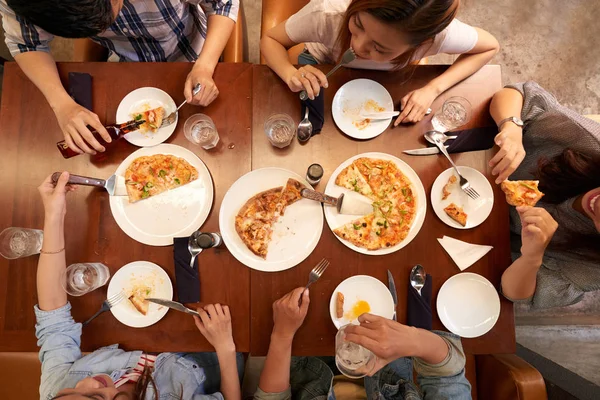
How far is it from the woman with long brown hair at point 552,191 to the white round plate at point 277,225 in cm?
96

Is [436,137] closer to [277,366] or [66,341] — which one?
[277,366]

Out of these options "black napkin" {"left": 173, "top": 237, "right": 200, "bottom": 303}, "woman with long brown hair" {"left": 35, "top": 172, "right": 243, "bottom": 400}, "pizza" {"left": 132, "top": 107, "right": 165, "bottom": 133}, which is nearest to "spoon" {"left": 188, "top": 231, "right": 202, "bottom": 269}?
"black napkin" {"left": 173, "top": 237, "right": 200, "bottom": 303}

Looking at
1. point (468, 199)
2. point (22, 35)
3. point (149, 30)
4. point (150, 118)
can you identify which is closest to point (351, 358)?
point (468, 199)

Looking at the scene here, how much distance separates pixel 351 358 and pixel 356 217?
664 mm

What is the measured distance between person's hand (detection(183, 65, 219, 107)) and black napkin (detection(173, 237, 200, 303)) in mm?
693

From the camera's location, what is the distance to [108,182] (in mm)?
1745

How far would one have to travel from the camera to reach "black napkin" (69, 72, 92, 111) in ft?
5.97

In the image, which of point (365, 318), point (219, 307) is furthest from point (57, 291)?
point (365, 318)

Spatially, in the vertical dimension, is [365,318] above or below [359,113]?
below

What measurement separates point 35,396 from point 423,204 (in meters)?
2.39

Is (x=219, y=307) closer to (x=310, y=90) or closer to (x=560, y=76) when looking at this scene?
(x=310, y=90)

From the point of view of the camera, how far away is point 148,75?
1.88 metres

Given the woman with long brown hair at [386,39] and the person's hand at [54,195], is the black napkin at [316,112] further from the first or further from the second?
the person's hand at [54,195]

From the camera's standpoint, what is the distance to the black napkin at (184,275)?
5.60 ft
